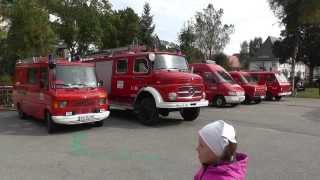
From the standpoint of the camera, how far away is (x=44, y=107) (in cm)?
1438

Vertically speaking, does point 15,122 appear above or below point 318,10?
below

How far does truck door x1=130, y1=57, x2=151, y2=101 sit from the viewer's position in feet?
52.4

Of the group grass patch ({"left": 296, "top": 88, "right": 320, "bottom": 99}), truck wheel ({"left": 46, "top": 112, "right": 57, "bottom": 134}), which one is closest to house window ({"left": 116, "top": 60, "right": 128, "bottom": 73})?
truck wheel ({"left": 46, "top": 112, "right": 57, "bottom": 134})

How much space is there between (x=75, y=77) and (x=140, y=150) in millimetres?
4603

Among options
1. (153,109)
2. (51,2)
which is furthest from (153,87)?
(51,2)

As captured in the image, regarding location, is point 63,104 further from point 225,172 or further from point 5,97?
point 225,172

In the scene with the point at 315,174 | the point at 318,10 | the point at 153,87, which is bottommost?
the point at 315,174

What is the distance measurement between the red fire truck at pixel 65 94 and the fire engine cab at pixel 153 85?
Answer: 1615 millimetres

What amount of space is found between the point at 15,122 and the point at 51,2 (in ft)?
110

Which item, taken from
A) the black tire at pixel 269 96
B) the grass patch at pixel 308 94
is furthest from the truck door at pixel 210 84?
the grass patch at pixel 308 94

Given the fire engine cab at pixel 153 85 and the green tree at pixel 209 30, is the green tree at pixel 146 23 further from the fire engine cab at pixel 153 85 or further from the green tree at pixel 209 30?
the fire engine cab at pixel 153 85

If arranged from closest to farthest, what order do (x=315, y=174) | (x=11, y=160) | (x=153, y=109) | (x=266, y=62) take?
1. (x=315, y=174)
2. (x=11, y=160)
3. (x=153, y=109)
4. (x=266, y=62)

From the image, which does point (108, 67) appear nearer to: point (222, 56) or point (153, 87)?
point (153, 87)

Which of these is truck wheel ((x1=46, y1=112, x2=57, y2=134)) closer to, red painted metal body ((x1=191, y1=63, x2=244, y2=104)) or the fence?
the fence
